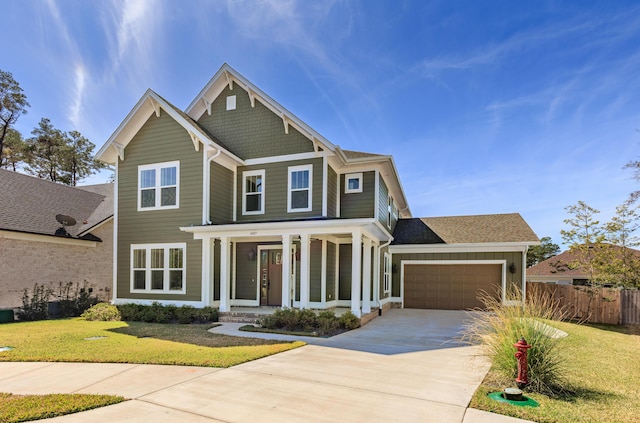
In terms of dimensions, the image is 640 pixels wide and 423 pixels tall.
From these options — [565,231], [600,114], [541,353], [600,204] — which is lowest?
[541,353]

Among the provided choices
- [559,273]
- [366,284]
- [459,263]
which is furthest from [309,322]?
[559,273]

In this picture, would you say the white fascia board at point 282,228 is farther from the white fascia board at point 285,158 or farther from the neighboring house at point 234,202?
the white fascia board at point 285,158

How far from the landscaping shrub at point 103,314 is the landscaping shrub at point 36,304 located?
61.3 inches

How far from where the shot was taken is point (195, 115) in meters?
15.2

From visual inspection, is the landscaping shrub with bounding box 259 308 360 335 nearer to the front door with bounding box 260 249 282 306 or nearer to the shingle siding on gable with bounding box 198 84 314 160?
the front door with bounding box 260 249 282 306

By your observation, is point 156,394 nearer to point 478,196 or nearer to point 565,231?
point 565,231

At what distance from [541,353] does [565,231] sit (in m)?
13.4

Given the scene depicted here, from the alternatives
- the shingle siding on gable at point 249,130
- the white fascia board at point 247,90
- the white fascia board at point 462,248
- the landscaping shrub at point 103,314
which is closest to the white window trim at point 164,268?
the landscaping shrub at point 103,314

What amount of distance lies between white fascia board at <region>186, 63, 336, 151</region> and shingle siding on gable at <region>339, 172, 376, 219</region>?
2509mm

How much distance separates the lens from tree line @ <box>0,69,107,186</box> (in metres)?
27.0

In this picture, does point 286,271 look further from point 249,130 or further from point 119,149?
point 119,149

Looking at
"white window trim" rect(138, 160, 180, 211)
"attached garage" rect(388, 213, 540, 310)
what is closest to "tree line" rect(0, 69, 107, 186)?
"white window trim" rect(138, 160, 180, 211)

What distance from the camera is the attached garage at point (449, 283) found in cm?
1580

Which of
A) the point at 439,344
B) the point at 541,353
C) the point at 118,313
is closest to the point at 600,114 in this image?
the point at 439,344
